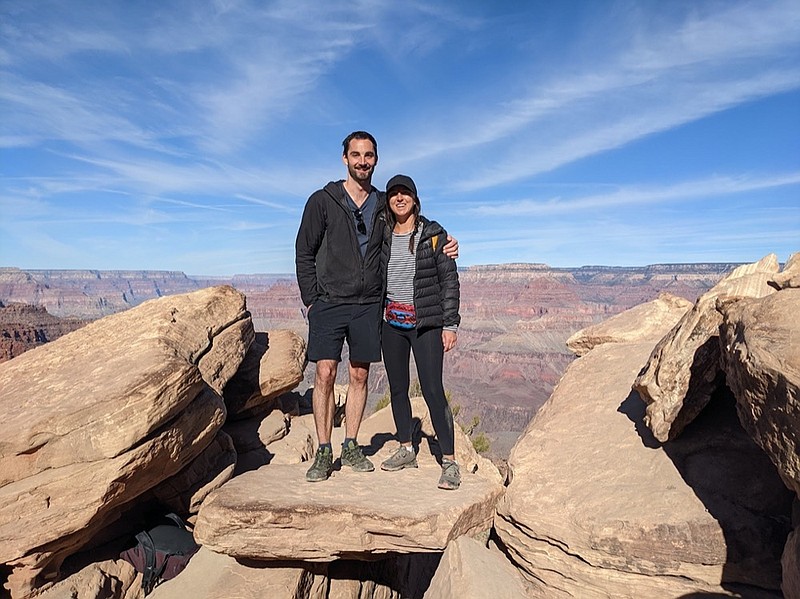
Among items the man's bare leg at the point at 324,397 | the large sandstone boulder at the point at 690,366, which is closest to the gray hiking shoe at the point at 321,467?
the man's bare leg at the point at 324,397

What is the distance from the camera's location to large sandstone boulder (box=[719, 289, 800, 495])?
280 cm

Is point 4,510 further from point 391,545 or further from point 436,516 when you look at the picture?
point 436,516

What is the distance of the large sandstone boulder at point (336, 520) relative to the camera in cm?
429

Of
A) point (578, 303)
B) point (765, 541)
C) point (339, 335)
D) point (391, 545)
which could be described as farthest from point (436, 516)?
point (578, 303)

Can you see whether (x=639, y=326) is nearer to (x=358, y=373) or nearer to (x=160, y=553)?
(x=358, y=373)

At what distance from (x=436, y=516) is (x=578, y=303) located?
530 feet

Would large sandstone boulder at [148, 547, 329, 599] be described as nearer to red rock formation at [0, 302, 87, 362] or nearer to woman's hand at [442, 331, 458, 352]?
woman's hand at [442, 331, 458, 352]

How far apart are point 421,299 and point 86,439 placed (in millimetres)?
3169

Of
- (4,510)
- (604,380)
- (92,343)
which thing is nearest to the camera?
(4,510)

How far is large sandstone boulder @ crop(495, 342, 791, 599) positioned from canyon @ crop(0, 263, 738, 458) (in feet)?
151

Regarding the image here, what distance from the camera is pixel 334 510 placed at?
172 inches

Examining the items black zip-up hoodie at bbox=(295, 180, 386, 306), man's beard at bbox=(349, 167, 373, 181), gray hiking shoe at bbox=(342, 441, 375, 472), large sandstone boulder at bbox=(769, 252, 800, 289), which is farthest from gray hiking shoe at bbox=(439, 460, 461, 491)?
large sandstone boulder at bbox=(769, 252, 800, 289)

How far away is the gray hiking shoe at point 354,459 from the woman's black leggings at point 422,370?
0.59m

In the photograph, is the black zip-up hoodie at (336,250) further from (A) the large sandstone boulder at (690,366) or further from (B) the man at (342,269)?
(A) the large sandstone boulder at (690,366)
